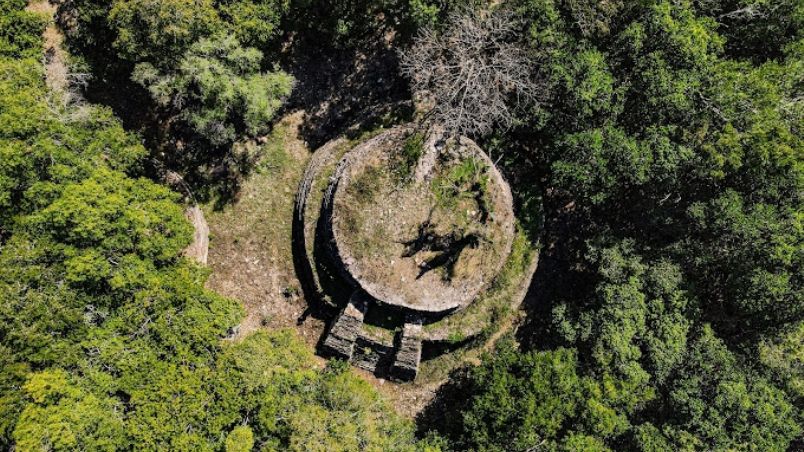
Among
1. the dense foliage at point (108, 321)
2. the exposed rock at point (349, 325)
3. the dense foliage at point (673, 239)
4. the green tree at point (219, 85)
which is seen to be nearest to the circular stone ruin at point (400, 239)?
the exposed rock at point (349, 325)

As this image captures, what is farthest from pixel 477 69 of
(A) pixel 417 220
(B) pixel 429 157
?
(A) pixel 417 220

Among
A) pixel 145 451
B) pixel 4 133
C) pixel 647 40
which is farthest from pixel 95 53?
pixel 647 40

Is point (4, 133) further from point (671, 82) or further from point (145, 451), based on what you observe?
point (671, 82)

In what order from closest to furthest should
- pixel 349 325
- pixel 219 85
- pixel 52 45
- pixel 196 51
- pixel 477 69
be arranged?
pixel 196 51 → pixel 219 85 → pixel 477 69 → pixel 349 325 → pixel 52 45

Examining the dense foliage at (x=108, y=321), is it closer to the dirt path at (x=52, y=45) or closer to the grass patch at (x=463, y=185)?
the dirt path at (x=52, y=45)

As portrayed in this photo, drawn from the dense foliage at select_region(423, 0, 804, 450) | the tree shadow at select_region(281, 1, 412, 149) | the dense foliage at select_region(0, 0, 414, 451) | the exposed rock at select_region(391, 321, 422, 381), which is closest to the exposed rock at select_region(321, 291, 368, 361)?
the exposed rock at select_region(391, 321, 422, 381)

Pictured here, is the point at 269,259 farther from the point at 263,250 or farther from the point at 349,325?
the point at 349,325
